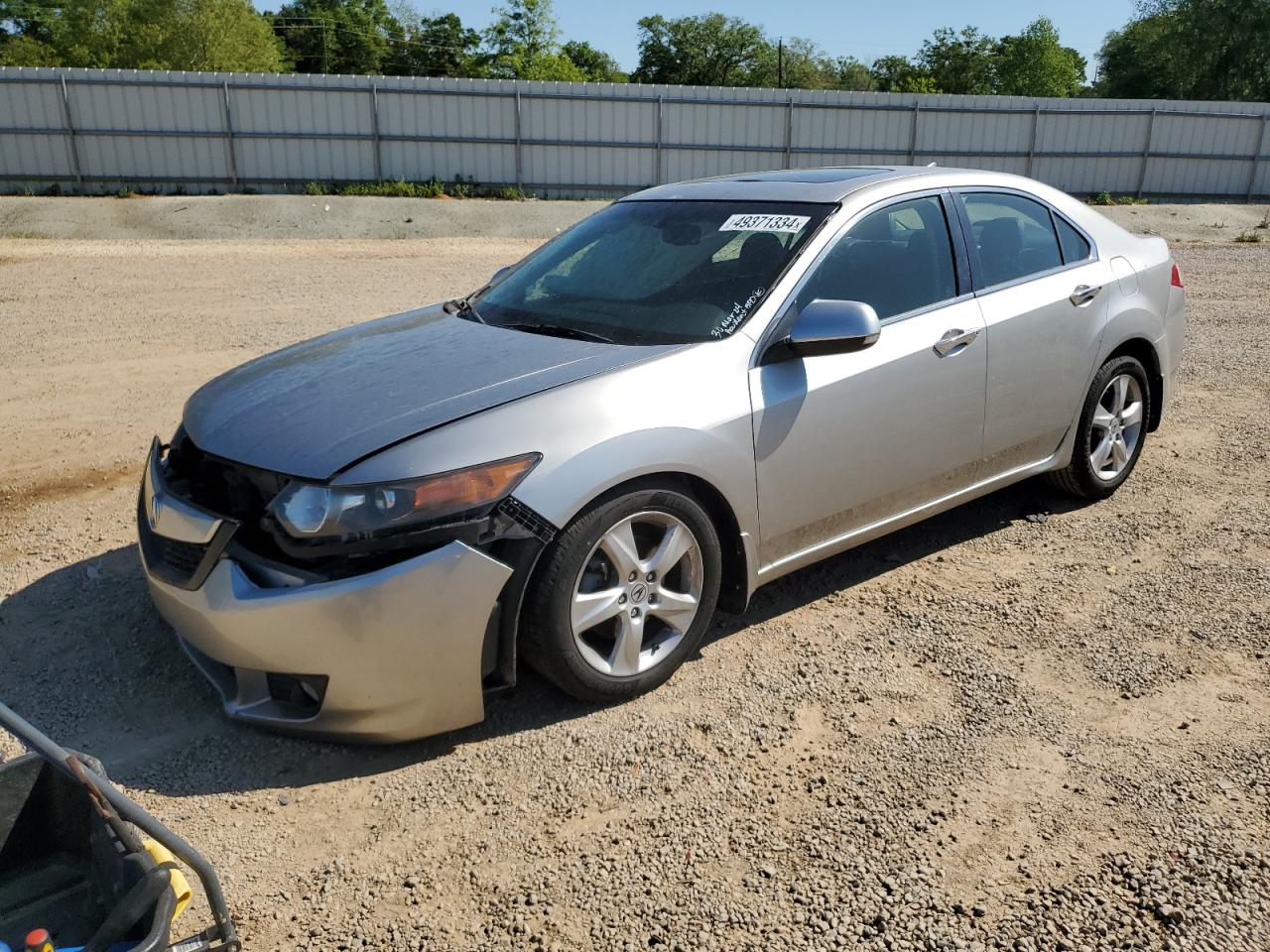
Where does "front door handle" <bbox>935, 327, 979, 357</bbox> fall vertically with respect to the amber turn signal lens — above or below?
above

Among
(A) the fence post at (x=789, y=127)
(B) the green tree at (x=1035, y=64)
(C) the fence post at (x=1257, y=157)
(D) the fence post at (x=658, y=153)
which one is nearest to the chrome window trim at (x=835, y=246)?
(D) the fence post at (x=658, y=153)

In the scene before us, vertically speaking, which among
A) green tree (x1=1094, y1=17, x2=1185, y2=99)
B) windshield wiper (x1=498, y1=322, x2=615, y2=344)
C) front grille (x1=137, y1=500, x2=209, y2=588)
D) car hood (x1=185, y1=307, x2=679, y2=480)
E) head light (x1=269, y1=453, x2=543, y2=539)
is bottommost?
front grille (x1=137, y1=500, x2=209, y2=588)

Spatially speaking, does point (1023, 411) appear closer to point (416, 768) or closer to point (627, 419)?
point (627, 419)

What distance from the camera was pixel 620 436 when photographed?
3.26 m

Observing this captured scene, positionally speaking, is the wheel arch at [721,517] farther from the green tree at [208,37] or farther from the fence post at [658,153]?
the green tree at [208,37]

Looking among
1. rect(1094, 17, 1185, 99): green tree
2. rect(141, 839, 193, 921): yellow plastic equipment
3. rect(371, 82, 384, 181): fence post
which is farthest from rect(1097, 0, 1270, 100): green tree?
rect(141, 839, 193, 921): yellow plastic equipment

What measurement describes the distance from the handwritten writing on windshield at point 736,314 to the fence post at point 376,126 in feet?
68.9

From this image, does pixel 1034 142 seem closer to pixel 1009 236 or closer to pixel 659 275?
pixel 1009 236

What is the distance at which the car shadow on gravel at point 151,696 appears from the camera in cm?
319

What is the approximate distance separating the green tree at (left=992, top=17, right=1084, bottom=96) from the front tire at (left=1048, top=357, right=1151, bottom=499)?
236 feet

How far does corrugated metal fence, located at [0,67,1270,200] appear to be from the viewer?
21.5m

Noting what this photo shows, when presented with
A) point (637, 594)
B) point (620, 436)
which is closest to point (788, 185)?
point (620, 436)

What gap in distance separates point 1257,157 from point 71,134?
27.0 metres

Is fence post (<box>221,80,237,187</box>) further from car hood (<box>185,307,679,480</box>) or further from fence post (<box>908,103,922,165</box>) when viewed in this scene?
car hood (<box>185,307,679,480</box>)
